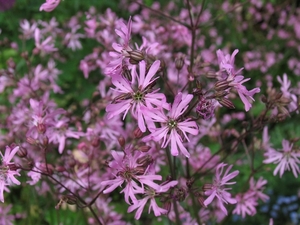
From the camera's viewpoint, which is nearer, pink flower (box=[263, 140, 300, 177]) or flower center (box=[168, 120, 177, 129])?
flower center (box=[168, 120, 177, 129])

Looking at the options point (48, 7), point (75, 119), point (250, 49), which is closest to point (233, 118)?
point (250, 49)

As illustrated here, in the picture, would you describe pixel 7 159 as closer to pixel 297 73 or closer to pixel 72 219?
pixel 72 219

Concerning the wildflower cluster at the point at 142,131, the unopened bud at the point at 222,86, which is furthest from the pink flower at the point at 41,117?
the unopened bud at the point at 222,86

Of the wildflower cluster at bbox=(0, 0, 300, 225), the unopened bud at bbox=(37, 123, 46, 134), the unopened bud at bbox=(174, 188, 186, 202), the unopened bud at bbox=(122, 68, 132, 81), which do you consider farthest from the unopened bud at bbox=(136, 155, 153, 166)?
the unopened bud at bbox=(37, 123, 46, 134)

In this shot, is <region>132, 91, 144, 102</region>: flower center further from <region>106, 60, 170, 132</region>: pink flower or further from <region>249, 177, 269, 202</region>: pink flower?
<region>249, 177, 269, 202</region>: pink flower

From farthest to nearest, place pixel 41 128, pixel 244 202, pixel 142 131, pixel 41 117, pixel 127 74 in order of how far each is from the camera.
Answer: pixel 244 202 → pixel 41 117 → pixel 41 128 → pixel 127 74 → pixel 142 131

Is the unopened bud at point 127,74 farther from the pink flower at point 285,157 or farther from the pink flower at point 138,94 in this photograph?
the pink flower at point 285,157

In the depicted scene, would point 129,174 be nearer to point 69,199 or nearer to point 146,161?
point 146,161

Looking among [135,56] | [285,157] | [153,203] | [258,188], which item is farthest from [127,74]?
[258,188]
